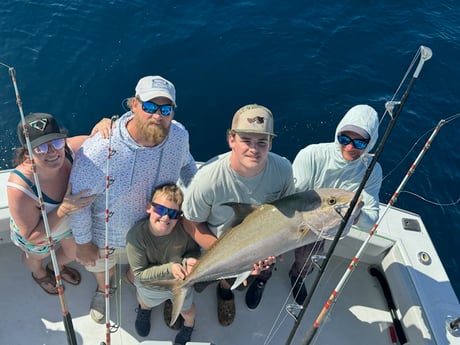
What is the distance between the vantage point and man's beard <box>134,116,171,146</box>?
8.91ft

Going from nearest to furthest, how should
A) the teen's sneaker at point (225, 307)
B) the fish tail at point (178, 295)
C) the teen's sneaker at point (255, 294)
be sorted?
the fish tail at point (178, 295)
the teen's sneaker at point (225, 307)
the teen's sneaker at point (255, 294)

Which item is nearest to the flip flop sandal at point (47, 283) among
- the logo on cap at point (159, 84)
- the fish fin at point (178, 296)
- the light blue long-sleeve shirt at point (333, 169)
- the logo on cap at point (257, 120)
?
the fish fin at point (178, 296)

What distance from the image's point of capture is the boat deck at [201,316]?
377 centimetres

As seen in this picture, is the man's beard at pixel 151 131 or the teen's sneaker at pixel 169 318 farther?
the teen's sneaker at pixel 169 318

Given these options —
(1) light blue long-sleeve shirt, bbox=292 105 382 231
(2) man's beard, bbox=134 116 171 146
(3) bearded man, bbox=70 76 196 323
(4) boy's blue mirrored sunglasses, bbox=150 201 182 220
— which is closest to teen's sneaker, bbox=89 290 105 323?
(3) bearded man, bbox=70 76 196 323

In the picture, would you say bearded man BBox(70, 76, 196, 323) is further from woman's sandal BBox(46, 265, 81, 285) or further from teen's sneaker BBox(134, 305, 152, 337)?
woman's sandal BBox(46, 265, 81, 285)

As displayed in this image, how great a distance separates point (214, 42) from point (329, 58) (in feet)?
7.79

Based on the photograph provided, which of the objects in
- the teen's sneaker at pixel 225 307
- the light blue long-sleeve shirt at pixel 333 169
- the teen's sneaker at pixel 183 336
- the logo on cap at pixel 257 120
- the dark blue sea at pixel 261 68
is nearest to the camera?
the logo on cap at pixel 257 120

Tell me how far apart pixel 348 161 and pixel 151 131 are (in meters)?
1.62

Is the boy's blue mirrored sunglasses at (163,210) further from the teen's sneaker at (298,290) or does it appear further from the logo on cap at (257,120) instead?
the teen's sneaker at (298,290)

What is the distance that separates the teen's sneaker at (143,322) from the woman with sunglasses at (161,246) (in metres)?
0.35

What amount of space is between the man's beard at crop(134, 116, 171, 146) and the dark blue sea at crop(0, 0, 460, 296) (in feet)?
11.7

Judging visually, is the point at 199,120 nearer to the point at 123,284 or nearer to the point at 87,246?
the point at 123,284

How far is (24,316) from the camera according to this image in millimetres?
3846
